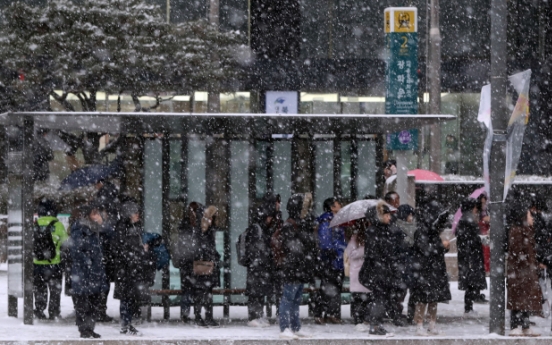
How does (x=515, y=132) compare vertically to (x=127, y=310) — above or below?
above

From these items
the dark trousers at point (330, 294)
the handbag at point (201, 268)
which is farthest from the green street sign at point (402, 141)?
the handbag at point (201, 268)

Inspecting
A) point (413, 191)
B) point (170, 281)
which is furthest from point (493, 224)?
point (413, 191)

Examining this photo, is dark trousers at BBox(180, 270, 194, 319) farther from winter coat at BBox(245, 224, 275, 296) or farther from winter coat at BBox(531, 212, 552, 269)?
winter coat at BBox(531, 212, 552, 269)

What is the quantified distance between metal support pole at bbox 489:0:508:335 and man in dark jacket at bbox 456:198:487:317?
3.03 m

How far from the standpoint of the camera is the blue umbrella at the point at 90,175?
46.4 ft

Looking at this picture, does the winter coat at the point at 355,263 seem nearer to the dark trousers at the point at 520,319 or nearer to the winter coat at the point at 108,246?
the dark trousers at the point at 520,319

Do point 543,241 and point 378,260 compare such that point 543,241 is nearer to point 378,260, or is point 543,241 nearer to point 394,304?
point 378,260

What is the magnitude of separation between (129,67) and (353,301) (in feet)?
47.0

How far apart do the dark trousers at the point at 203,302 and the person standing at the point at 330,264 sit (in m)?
1.44

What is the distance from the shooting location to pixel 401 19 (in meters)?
17.1

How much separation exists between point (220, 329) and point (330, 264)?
5.47 feet

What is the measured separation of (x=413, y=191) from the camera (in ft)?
60.5

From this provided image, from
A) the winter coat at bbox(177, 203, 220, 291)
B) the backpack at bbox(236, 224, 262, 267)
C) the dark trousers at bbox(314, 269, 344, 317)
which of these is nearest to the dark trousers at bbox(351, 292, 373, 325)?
the dark trousers at bbox(314, 269, 344, 317)

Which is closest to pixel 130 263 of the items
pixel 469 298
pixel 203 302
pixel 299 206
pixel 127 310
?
pixel 127 310
